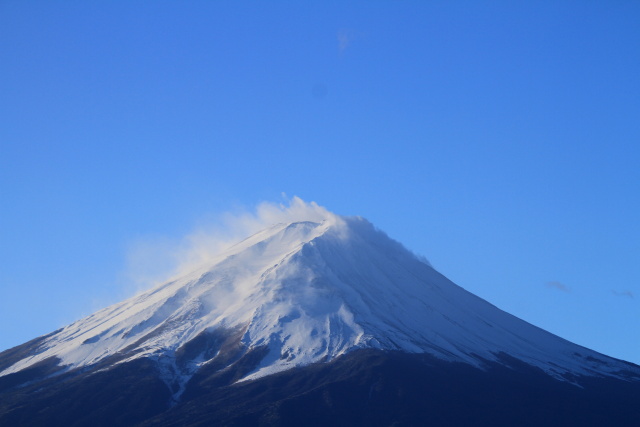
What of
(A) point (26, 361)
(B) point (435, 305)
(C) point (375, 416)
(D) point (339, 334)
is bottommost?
(A) point (26, 361)

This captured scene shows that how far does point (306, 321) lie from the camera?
16012cm

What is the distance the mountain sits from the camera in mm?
127812

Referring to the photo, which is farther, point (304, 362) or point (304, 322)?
point (304, 322)

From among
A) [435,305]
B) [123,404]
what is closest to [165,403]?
[123,404]

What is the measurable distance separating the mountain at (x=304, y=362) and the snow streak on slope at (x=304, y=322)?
1.43ft

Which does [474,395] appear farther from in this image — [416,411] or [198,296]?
[198,296]

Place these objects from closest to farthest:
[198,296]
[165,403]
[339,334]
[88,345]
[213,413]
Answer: [213,413]
[165,403]
[339,334]
[88,345]
[198,296]

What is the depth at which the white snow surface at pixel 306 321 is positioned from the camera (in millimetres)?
Result: 154125

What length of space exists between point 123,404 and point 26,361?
4371 cm

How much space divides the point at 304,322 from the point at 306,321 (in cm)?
53

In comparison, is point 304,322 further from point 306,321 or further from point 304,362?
point 304,362

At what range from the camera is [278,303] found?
553 ft

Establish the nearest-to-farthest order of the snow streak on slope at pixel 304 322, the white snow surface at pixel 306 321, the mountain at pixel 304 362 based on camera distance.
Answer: the mountain at pixel 304 362, the snow streak on slope at pixel 304 322, the white snow surface at pixel 306 321

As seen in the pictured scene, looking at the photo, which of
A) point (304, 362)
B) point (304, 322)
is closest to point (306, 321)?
point (304, 322)
